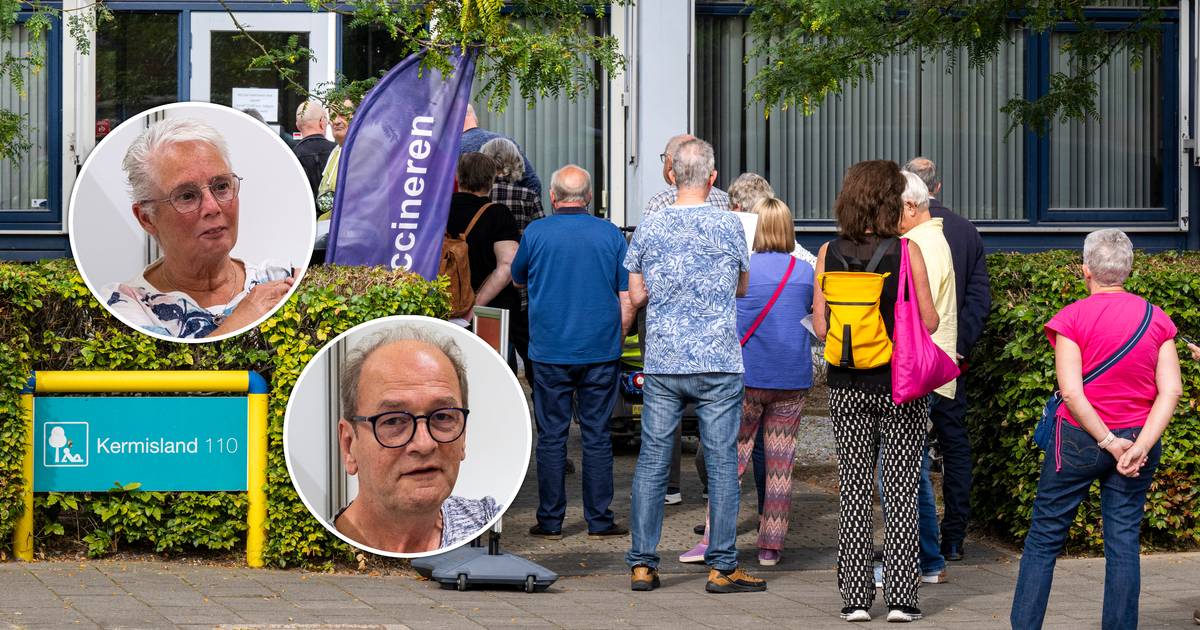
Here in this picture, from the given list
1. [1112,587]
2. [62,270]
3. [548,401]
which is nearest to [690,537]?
[548,401]

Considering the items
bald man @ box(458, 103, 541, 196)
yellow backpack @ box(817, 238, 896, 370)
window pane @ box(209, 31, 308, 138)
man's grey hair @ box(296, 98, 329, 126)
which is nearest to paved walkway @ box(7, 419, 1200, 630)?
yellow backpack @ box(817, 238, 896, 370)

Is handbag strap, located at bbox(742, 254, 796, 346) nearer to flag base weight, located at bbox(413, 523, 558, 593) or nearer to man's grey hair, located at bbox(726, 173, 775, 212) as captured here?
man's grey hair, located at bbox(726, 173, 775, 212)

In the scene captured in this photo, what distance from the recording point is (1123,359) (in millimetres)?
5973

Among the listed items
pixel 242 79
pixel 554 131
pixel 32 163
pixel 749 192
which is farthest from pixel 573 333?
pixel 32 163

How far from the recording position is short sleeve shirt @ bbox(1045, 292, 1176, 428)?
5.97 m

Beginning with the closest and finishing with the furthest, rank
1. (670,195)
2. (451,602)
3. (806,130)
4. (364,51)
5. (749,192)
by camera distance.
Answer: (451,602), (749,192), (670,195), (364,51), (806,130)

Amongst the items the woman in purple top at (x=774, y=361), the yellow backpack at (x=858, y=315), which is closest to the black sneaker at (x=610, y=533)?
the woman in purple top at (x=774, y=361)

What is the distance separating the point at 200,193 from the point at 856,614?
3484 millimetres

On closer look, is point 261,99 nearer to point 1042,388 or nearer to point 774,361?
point 774,361

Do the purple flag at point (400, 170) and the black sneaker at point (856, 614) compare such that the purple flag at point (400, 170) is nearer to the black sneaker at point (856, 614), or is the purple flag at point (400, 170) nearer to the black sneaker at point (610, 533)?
the black sneaker at point (610, 533)

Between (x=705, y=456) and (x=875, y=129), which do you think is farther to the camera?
(x=875, y=129)

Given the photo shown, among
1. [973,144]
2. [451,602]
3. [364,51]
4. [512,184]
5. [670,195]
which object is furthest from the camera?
[973,144]

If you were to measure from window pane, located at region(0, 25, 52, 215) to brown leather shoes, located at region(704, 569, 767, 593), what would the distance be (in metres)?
9.15

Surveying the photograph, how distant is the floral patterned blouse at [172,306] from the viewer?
7309mm
